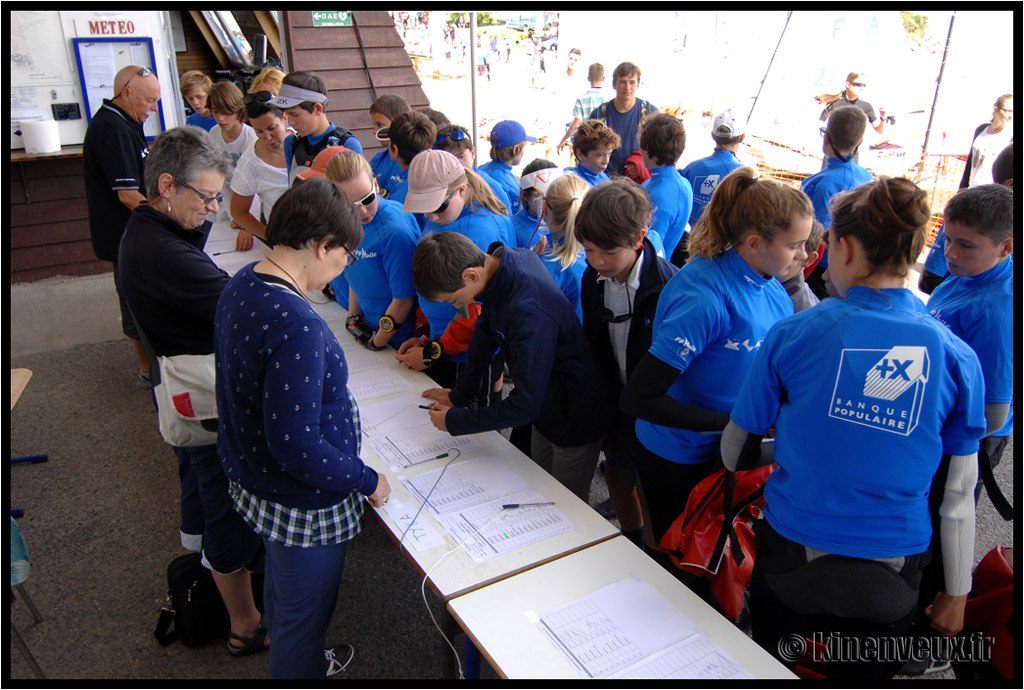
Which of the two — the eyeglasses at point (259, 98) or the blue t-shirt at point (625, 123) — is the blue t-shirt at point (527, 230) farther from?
the blue t-shirt at point (625, 123)

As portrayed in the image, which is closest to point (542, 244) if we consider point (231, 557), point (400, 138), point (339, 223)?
point (400, 138)

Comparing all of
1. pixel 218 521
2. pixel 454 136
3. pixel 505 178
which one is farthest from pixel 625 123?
pixel 218 521

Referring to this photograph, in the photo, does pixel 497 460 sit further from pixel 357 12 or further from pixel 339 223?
pixel 357 12

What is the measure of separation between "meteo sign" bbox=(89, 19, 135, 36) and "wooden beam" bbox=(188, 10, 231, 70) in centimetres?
171

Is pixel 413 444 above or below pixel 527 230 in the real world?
below

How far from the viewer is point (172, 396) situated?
1.91m

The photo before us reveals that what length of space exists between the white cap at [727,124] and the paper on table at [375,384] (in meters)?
2.44

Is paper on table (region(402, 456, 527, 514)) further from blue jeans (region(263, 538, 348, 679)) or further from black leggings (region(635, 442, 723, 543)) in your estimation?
black leggings (region(635, 442, 723, 543))

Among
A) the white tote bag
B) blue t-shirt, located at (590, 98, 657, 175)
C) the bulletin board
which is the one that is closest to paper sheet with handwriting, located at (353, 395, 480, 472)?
the white tote bag

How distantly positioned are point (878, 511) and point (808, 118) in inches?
240

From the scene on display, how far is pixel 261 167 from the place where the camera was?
11.8 feet

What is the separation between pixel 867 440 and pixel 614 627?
0.65m

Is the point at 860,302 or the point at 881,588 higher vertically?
the point at 860,302

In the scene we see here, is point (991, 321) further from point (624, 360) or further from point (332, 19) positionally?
point (332, 19)
